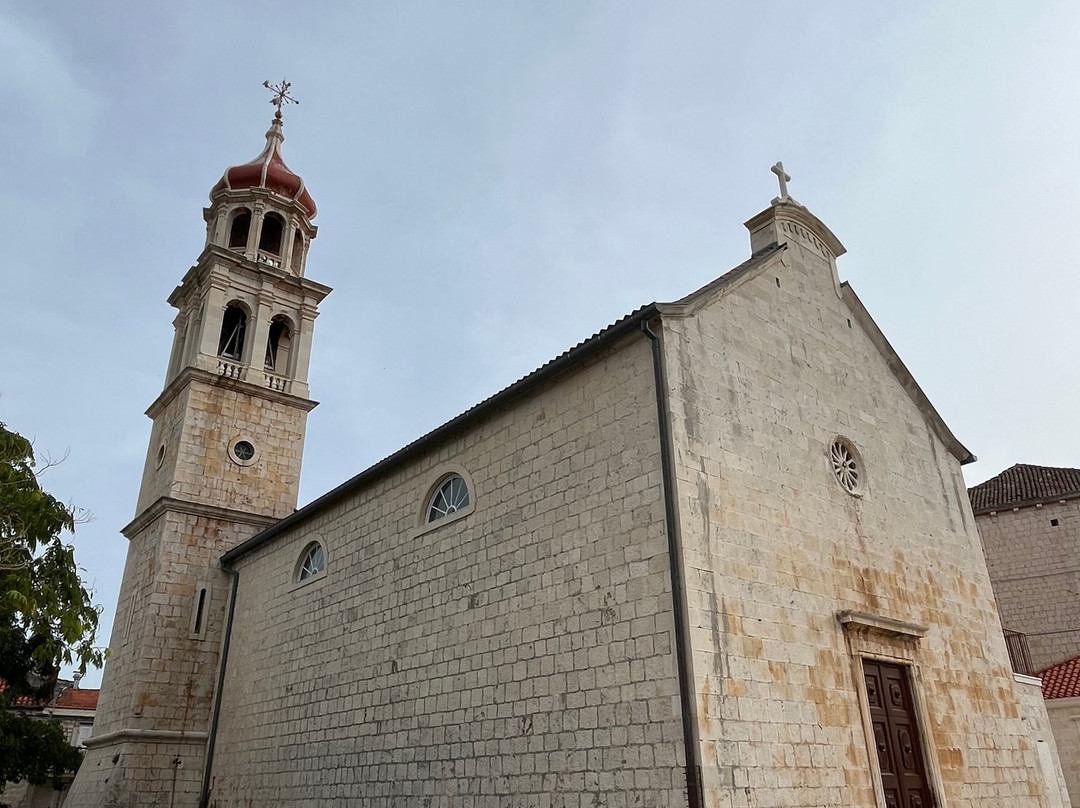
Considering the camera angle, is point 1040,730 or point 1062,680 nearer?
point 1040,730

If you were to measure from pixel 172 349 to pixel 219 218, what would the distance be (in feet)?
11.6

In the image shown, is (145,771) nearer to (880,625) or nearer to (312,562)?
(312,562)

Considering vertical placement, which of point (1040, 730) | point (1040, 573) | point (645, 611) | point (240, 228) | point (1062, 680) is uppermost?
point (240, 228)

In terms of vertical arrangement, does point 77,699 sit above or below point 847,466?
above

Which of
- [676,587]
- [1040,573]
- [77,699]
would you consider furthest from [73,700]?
[1040,573]

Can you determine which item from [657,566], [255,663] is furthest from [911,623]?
[255,663]

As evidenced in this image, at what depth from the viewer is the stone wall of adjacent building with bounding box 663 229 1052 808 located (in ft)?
26.5

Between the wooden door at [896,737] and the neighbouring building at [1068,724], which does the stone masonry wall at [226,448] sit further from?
the neighbouring building at [1068,724]

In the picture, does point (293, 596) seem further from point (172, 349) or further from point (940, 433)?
point (940, 433)

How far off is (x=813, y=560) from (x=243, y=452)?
534 inches

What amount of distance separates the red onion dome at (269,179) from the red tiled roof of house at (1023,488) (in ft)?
64.4

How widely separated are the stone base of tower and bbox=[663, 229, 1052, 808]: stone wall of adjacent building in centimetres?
1204

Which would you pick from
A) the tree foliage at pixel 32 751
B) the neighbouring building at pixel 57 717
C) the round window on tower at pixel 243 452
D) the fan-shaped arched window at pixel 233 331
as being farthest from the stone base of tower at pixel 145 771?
the fan-shaped arched window at pixel 233 331

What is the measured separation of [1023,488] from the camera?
23.4 m
